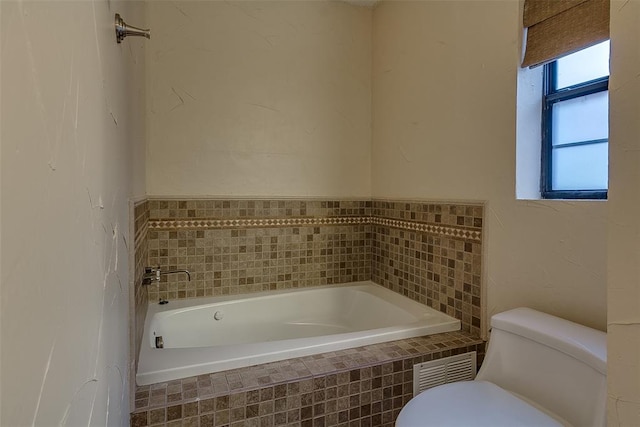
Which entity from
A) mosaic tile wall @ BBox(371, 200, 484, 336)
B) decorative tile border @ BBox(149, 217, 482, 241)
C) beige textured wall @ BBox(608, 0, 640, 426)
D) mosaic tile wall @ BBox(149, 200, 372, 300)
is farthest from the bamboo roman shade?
mosaic tile wall @ BBox(149, 200, 372, 300)

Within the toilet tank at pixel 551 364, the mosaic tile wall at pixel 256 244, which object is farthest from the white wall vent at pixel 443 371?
the mosaic tile wall at pixel 256 244

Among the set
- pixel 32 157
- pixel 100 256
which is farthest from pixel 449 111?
pixel 32 157

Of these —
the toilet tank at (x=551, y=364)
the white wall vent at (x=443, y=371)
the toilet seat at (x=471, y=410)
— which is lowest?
the white wall vent at (x=443, y=371)

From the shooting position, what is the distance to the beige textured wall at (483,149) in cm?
139

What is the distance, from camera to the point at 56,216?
0.43 metres

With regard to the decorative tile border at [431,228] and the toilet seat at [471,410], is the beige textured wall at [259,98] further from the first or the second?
the toilet seat at [471,410]

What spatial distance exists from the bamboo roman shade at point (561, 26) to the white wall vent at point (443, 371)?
1368mm

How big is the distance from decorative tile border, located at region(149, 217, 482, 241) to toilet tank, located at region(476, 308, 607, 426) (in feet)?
1.66

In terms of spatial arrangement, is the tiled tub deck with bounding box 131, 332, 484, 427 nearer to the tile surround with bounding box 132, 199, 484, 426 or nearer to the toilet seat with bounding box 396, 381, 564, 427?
the tile surround with bounding box 132, 199, 484, 426

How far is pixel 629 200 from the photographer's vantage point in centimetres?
40

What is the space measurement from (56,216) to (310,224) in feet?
6.90

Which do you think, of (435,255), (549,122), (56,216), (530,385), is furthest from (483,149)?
(56,216)

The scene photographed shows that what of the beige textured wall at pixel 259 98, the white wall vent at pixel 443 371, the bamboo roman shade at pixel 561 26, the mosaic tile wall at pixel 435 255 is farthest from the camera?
the beige textured wall at pixel 259 98

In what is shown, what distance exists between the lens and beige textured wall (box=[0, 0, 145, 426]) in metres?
0.31
